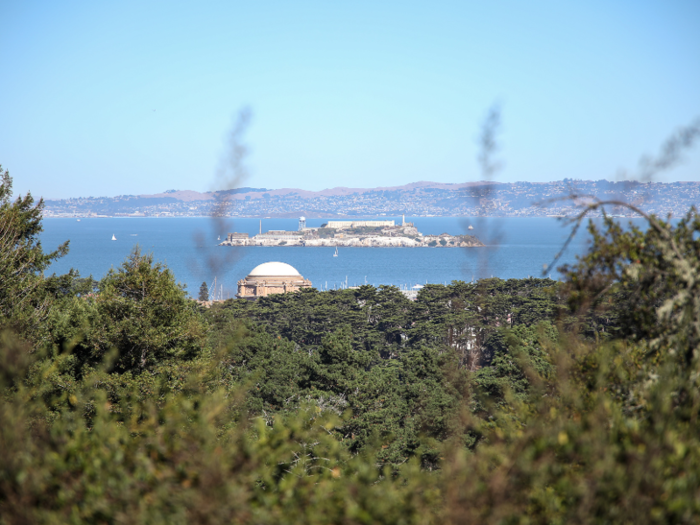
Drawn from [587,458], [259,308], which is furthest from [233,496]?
[259,308]

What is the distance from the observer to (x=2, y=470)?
4195 millimetres

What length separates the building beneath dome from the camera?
273ft

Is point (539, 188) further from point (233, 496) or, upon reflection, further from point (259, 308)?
point (233, 496)

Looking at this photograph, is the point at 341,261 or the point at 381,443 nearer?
the point at 381,443

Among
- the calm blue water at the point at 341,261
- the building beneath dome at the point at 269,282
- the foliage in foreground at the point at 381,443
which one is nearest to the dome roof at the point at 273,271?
the building beneath dome at the point at 269,282

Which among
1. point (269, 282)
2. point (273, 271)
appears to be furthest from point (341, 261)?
point (269, 282)

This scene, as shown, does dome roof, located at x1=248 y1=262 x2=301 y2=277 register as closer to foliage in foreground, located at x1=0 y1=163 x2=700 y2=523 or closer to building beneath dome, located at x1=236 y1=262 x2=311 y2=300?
building beneath dome, located at x1=236 y1=262 x2=311 y2=300

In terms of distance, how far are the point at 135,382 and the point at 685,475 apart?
1093cm

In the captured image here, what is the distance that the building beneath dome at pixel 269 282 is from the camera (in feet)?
273

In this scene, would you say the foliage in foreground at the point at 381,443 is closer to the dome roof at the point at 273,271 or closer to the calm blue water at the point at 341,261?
the dome roof at the point at 273,271

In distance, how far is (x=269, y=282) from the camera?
275 ft

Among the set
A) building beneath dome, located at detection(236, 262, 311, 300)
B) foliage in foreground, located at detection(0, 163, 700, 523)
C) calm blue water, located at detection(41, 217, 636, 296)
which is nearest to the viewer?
foliage in foreground, located at detection(0, 163, 700, 523)

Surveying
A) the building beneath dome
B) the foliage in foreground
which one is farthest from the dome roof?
the foliage in foreground

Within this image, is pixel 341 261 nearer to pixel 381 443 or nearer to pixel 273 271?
pixel 273 271
